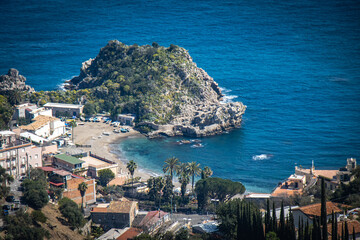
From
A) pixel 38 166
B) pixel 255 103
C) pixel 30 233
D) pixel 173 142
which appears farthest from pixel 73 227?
pixel 255 103

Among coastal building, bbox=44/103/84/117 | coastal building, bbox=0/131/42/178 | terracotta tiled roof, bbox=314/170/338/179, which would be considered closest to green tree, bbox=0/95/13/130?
coastal building, bbox=44/103/84/117

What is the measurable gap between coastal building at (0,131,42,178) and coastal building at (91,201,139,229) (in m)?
15.0

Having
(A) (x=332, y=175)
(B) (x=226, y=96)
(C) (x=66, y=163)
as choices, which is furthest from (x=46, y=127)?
(A) (x=332, y=175)

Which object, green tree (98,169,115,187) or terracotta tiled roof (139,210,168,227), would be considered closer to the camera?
terracotta tiled roof (139,210,168,227)

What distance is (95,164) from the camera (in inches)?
4722

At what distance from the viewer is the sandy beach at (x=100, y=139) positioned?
127m

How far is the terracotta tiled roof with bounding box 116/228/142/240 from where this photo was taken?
296 feet

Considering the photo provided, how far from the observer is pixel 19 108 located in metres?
141

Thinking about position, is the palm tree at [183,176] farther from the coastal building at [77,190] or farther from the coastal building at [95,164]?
the coastal building at [77,190]

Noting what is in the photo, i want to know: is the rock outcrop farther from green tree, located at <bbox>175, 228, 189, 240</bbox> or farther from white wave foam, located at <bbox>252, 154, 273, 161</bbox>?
green tree, located at <bbox>175, 228, 189, 240</bbox>

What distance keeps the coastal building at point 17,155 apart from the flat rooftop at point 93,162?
12.7m

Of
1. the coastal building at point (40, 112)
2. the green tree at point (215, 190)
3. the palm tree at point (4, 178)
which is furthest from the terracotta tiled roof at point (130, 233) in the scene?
the coastal building at point (40, 112)

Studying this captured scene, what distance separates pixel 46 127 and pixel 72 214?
44.1 m

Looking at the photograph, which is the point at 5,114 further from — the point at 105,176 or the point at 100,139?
the point at 105,176
